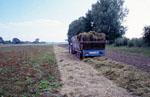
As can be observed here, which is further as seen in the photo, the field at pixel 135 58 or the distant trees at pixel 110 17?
the distant trees at pixel 110 17

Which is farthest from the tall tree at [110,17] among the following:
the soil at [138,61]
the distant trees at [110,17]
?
the soil at [138,61]

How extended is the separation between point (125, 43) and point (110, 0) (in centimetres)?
1531

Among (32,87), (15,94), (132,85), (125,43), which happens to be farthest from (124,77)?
(125,43)

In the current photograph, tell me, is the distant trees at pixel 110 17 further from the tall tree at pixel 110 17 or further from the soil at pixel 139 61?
the soil at pixel 139 61

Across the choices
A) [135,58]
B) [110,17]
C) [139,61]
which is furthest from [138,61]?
[110,17]

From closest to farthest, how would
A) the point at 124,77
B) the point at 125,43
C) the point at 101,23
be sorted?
the point at 124,77 → the point at 125,43 → the point at 101,23

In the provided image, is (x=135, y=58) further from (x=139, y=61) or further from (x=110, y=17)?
(x=110, y=17)

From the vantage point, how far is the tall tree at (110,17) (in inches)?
1406

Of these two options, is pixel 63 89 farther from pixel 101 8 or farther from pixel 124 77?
pixel 101 8

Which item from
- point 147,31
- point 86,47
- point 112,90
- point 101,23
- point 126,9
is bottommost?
point 112,90

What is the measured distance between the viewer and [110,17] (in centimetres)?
3541

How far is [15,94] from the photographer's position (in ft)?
14.9

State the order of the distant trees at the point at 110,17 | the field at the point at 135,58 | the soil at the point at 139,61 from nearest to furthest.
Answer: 1. the soil at the point at 139,61
2. the field at the point at 135,58
3. the distant trees at the point at 110,17

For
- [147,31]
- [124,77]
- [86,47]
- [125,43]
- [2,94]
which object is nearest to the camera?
[2,94]
